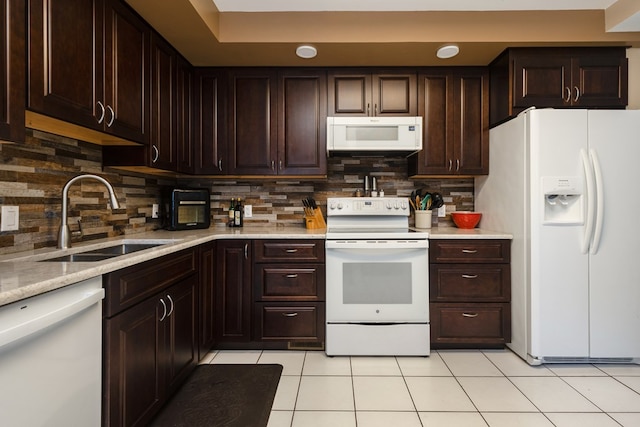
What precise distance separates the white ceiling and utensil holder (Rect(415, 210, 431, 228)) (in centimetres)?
147

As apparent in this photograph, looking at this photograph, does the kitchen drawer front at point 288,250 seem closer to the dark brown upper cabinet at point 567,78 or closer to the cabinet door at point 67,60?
the cabinet door at point 67,60

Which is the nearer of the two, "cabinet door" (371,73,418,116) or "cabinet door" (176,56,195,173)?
"cabinet door" (176,56,195,173)

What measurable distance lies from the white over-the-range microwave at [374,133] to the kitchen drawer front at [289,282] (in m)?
0.94

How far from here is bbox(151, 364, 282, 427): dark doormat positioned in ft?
5.58

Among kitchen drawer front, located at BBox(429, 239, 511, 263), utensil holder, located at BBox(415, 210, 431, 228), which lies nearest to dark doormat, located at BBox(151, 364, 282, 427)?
kitchen drawer front, located at BBox(429, 239, 511, 263)

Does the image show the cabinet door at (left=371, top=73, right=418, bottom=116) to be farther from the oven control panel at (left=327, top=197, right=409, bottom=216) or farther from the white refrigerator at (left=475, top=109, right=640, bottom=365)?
the white refrigerator at (left=475, top=109, right=640, bottom=365)

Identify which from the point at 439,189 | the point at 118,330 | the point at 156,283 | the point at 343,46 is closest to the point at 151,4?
the point at 343,46

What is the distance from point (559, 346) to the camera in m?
2.24

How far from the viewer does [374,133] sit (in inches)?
101

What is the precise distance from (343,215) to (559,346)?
5.61ft

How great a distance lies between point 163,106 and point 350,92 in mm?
1397

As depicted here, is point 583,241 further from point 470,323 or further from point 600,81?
point 600,81

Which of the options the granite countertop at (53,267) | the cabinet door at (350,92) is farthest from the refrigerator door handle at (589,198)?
the granite countertop at (53,267)

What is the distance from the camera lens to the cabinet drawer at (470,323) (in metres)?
2.46
